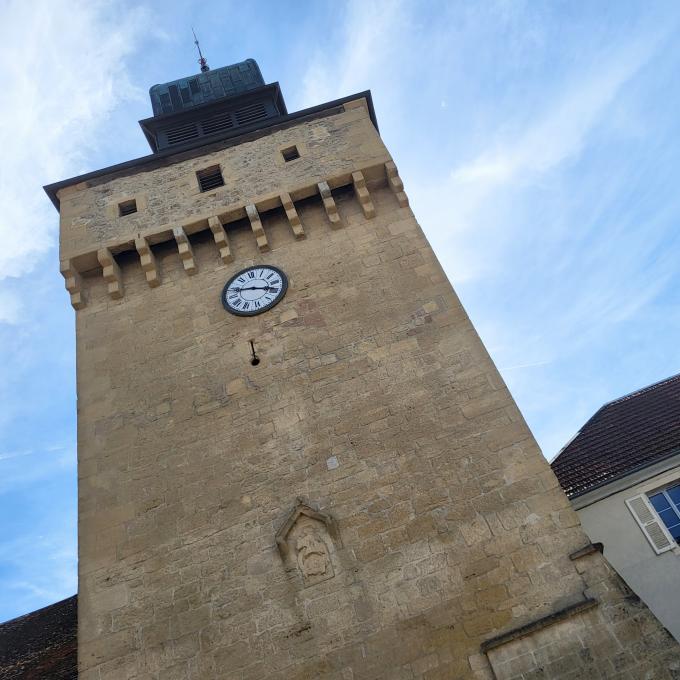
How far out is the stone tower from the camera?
5.64m

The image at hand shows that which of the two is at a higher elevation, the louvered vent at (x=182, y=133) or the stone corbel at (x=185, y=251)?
the louvered vent at (x=182, y=133)

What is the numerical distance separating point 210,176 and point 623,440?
8.08m

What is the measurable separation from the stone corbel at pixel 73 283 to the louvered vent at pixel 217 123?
4.90 m

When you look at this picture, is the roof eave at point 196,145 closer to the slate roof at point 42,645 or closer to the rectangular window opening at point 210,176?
the rectangular window opening at point 210,176

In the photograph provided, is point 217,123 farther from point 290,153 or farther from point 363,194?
point 363,194

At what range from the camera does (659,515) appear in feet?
28.2

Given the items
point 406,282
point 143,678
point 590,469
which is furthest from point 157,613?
point 590,469

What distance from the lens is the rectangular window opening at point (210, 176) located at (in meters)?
10.5

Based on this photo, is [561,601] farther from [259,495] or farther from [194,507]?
[194,507]

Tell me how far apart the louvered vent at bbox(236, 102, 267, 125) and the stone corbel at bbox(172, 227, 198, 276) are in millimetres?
4539

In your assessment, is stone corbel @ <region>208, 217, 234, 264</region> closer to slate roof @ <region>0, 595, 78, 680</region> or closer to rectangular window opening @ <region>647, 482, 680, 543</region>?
slate roof @ <region>0, 595, 78, 680</region>

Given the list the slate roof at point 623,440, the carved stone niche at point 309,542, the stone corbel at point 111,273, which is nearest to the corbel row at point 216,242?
the stone corbel at point 111,273

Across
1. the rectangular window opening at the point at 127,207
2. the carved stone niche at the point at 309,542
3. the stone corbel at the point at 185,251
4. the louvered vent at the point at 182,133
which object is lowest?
the carved stone niche at the point at 309,542

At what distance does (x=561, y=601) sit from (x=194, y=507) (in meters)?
3.82
